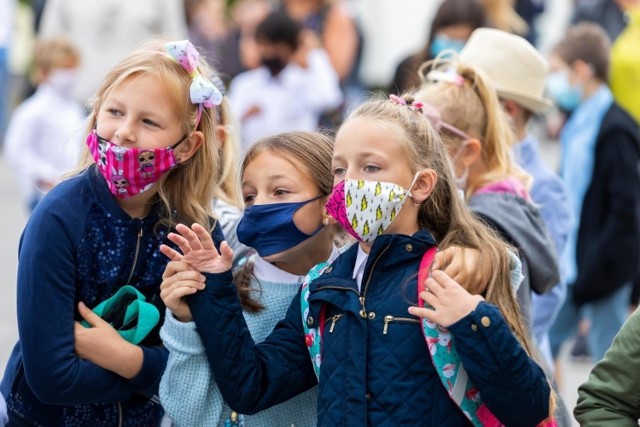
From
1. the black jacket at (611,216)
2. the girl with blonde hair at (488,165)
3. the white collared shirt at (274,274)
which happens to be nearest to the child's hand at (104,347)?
the white collared shirt at (274,274)

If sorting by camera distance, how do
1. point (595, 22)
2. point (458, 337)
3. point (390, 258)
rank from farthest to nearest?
1. point (595, 22)
2. point (390, 258)
3. point (458, 337)

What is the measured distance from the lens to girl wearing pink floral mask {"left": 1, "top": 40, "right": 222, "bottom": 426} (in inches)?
129

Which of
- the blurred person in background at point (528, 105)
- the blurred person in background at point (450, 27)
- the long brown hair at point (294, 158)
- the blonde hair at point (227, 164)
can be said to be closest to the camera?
the long brown hair at point (294, 158)

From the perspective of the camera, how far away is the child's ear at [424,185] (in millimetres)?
3283

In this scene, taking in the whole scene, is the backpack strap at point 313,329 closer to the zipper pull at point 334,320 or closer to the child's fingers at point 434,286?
the zipper pull at point 334,320

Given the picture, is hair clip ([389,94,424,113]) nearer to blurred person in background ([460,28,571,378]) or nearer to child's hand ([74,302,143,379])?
child's hand ([74,302,143,379])

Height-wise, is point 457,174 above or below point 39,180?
above

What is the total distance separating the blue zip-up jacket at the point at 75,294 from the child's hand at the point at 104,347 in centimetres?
2

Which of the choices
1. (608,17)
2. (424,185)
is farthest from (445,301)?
(608,17)

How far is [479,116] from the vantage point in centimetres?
441

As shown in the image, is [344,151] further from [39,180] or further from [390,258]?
[39,180]

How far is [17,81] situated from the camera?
1809cm

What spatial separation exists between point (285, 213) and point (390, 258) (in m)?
0.38

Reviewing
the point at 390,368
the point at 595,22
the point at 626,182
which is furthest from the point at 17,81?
the point at 390,368
